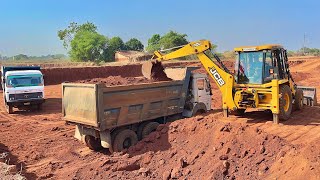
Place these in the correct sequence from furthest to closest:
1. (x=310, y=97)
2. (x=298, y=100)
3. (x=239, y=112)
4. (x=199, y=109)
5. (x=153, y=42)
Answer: (x=153, y=42) → (x=310, y=97) → (x=298, y=100) → (x=239, y=112) → (x=199, y=109)

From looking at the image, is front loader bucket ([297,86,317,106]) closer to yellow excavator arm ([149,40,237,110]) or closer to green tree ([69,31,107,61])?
yellow excavator arm ([149,40,237,110])

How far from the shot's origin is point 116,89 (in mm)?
9414

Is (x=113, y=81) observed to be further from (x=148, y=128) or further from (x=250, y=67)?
(x=250, y=67)

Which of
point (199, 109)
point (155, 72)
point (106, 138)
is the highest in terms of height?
point (155, 72)

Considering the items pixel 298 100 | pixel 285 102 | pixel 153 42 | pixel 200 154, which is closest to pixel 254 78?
pixel 285 102

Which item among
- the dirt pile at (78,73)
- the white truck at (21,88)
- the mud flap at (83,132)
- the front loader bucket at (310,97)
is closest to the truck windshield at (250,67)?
the front loader bucket at (310,97)

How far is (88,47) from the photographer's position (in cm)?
5669

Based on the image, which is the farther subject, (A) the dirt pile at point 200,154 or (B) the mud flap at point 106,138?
(B) the mud flap at point 106,138

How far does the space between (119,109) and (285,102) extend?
6017 mm

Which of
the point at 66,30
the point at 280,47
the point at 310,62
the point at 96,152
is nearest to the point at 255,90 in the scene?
the point at 280,47

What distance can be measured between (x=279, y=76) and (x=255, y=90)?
1.22 m

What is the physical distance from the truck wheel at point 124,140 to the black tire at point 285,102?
4998mm

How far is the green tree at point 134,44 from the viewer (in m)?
70.3

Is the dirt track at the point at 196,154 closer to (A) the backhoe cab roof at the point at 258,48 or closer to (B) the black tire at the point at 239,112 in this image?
(B) the black tire at the point at 239,112
